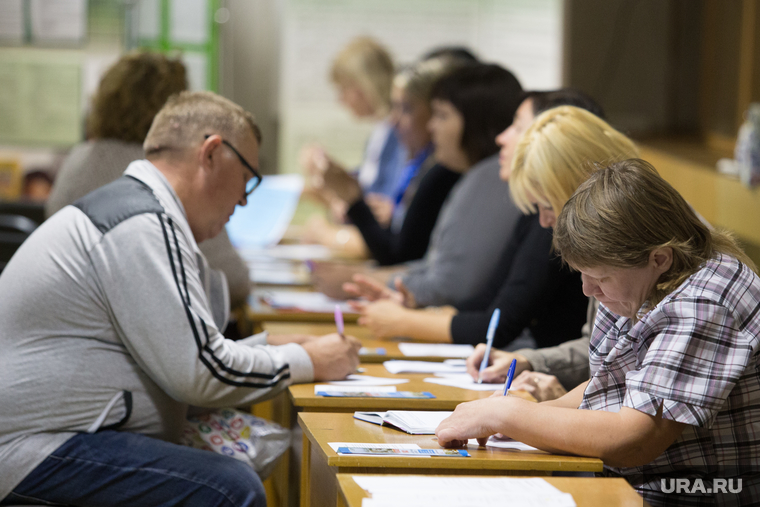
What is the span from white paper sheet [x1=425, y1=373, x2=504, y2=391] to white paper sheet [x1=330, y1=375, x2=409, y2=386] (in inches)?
3.3

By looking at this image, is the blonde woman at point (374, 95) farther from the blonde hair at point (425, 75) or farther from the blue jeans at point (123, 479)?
the blue jeans at point (123, 479)

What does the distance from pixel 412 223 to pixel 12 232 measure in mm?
2405

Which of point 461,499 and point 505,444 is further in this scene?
point 505,444

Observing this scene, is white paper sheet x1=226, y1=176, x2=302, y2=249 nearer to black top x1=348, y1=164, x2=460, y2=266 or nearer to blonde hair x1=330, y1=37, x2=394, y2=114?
black top x1=348, y1=164, x2=460, y2=266

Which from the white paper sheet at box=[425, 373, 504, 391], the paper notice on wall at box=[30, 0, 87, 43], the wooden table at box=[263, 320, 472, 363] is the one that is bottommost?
the wooden table at box=[263, 320, 472, 363]

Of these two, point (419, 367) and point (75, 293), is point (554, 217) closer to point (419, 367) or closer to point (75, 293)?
point (419, 367)

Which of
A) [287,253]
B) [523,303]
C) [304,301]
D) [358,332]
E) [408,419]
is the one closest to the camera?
[408,419]

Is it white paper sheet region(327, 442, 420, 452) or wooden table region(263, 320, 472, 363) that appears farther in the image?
wooden table region(263, 320, 472, 363)

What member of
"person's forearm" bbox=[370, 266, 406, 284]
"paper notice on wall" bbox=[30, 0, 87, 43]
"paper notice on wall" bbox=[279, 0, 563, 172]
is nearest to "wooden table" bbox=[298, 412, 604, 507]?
"person's forearm" bbox=[370, 266, 406, 284]

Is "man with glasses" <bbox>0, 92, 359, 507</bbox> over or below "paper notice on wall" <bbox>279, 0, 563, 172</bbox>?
below

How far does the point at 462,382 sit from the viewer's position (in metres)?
2.14

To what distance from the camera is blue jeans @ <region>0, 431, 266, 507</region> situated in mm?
1790

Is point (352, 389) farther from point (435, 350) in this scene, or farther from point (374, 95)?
point (374, 95)

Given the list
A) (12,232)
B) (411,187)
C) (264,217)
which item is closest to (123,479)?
(411,187)
